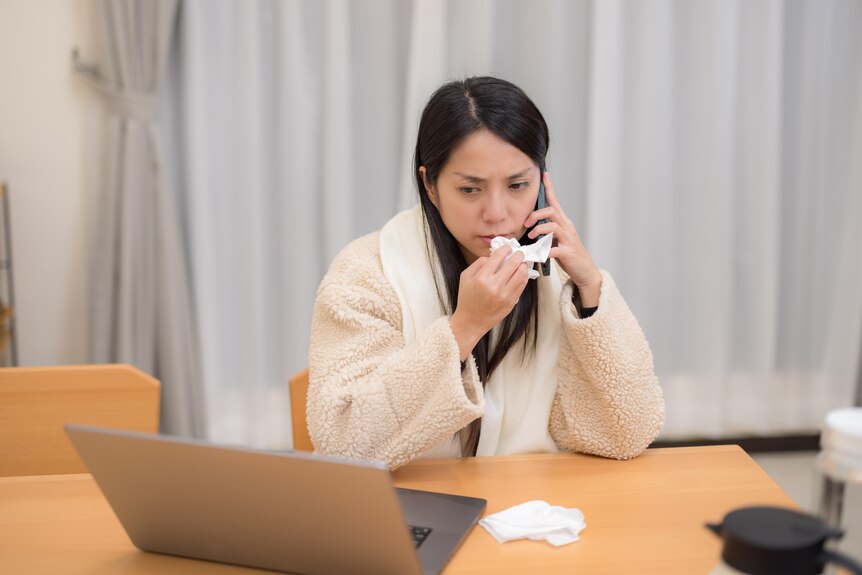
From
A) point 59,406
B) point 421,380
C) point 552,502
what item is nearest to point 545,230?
point 421,380

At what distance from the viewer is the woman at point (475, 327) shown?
1.40 m

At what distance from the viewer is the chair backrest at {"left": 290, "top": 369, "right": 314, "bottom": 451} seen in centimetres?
161

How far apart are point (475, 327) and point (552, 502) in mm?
307

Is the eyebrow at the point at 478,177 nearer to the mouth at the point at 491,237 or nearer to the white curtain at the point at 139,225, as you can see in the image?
the mouth at the point at 491,237

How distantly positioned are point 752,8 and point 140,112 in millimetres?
1910

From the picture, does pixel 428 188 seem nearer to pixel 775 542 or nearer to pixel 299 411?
pixel 299 411

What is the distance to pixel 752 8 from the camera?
2803mm

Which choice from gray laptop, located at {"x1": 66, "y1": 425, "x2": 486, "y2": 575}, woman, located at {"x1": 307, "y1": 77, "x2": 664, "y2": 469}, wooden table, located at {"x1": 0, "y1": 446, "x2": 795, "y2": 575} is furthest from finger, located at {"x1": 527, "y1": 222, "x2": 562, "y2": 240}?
gray laptop, located at {"x1": 66, "y1": 425, "x2": 486, "y2": 575}

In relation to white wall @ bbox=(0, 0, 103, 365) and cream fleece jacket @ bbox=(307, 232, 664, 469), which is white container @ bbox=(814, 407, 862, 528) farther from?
white wall @ bbox=(0, 0, 103, 365)

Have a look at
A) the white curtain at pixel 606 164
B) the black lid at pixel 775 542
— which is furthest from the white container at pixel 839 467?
the white curtain at pixel 606 164

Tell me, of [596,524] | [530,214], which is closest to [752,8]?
[530,214]

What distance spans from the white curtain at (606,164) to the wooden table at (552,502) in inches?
58.3

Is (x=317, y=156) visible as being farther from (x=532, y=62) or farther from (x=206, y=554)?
(x=206, y=554)

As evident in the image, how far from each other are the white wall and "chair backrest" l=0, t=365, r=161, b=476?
129cm
